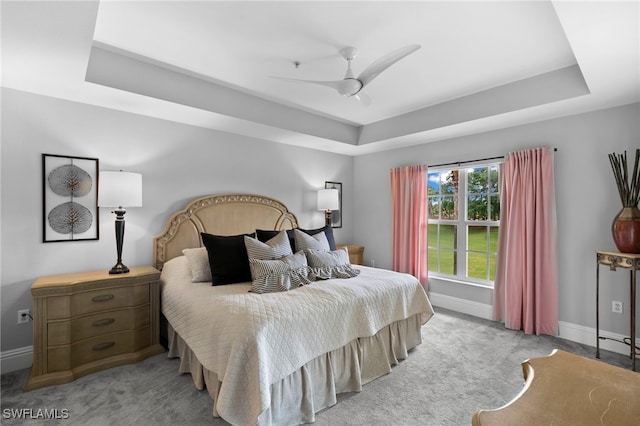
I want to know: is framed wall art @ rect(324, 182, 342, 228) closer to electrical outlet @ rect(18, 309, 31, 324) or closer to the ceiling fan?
the ceiling fan

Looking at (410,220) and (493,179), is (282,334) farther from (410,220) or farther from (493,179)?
(493,179)

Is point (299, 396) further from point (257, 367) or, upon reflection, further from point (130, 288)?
point (130, 288)

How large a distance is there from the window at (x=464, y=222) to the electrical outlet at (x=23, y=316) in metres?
4.55

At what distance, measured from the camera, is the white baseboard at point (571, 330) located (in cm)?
293

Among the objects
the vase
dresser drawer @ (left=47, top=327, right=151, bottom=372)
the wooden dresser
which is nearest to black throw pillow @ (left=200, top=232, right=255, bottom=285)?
the wooden dresser

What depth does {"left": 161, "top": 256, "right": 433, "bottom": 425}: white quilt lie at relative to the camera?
1.69 m

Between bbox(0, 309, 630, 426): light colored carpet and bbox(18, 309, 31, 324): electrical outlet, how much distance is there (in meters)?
0.41

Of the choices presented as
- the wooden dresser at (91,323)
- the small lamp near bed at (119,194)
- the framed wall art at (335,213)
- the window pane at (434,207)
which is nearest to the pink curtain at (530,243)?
the window pane at (434,207)

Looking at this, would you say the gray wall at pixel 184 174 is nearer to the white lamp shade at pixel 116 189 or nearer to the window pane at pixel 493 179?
the window pane at pixel 493 179

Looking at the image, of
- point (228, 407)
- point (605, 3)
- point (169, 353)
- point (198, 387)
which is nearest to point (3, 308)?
point (169, 353)

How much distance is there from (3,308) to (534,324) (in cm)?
510

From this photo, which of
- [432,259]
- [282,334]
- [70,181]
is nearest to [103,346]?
[70,181]

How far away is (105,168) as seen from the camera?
9.70 ft

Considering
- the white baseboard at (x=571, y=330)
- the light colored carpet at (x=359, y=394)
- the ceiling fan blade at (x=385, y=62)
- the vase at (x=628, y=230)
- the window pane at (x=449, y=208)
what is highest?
the ceiling fan blade at (x=385, y=62)
